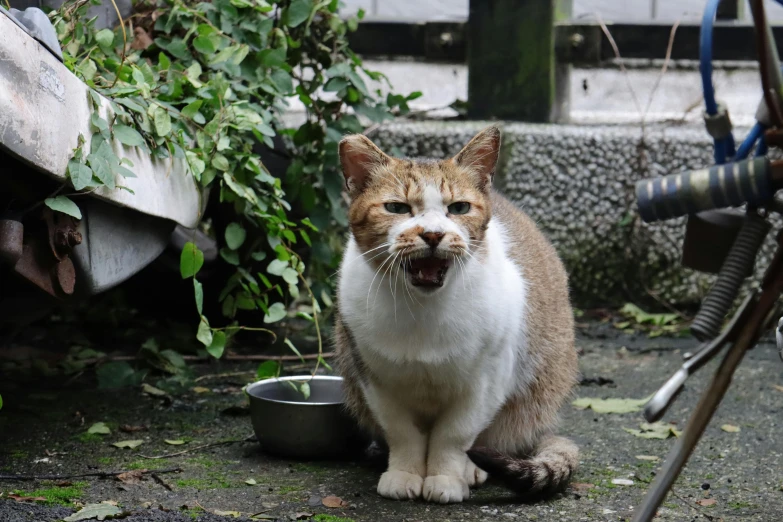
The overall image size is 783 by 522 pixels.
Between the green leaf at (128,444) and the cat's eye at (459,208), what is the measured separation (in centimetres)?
128

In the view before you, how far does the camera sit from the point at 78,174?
7.49 feet

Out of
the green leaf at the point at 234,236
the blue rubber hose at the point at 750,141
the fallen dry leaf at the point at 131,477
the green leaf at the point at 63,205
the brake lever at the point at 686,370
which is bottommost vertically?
the fallen dry leaf at the point at 131,477

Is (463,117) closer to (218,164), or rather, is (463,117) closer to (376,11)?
(376,11)

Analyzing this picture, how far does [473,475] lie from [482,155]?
95 cm

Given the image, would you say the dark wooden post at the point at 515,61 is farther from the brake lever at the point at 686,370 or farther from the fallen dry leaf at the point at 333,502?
the brake lever at the point at 686,370

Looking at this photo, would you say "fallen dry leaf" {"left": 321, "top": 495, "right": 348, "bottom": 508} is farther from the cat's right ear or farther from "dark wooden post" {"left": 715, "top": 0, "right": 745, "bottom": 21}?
"dark wooden post" {"left": 715, "top": 0, "right": 745, "bottom": 21}

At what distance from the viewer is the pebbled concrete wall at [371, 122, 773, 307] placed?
197 inches

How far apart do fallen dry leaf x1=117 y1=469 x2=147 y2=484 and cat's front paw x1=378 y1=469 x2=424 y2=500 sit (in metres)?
0.69

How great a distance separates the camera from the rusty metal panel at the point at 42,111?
2053 mm

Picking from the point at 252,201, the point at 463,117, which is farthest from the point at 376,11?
the point at 252,201

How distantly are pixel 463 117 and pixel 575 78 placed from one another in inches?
30.7

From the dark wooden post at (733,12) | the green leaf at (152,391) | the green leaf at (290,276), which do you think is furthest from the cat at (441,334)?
the dark wooden post at (733,12)

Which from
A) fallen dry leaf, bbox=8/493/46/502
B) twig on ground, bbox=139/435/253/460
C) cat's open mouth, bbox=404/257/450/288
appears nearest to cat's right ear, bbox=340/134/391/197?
cat's open mouth, bbox=404/257/450/288

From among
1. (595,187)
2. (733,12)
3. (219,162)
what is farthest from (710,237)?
(733,12)
